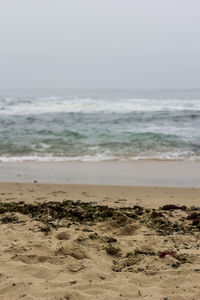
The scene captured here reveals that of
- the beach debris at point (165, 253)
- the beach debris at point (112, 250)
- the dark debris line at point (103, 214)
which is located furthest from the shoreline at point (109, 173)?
the beach debris at point (165, 253)

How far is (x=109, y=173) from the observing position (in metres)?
8.06

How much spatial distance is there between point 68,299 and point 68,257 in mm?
754

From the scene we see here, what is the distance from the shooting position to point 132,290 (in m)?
2.66

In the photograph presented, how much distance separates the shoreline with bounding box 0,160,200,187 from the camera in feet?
23.9

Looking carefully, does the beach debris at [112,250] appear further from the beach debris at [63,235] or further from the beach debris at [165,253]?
the beach debris at [63,235]

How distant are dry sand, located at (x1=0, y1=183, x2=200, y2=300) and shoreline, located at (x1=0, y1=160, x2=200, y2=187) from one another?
170cm

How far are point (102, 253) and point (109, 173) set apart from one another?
4669 millimetres

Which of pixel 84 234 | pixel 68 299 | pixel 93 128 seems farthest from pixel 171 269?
pixel 93 128

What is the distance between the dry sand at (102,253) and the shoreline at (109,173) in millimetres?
1701

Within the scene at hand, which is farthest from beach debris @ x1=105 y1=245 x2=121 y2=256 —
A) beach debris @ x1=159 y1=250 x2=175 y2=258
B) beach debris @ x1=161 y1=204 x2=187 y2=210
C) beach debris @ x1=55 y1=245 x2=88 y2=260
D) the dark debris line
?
beach debris @ x1=161 y1=204 x2=187 y2=210

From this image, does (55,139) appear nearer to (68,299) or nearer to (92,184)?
(92,184)

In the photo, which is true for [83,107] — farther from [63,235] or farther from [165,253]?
[165,253]

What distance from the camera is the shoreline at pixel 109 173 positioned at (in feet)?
23.9

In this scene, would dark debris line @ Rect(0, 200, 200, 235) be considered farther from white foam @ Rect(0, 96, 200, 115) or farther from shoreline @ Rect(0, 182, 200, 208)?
white foam @ Rect(0, 96, 200, 115)
